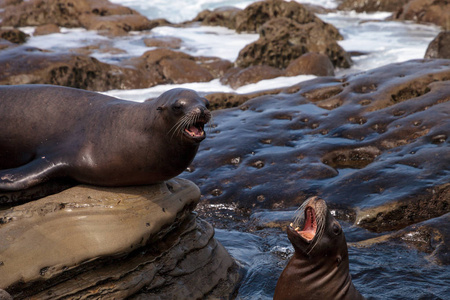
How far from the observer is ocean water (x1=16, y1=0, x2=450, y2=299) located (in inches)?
238

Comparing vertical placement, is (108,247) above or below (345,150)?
above

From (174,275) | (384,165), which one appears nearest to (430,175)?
(384,165)

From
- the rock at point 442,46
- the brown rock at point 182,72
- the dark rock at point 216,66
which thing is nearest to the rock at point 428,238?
the rock at point 442,46

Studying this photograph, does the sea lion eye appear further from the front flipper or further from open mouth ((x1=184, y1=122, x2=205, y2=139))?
the front flipper

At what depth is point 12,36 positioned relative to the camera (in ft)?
75.5

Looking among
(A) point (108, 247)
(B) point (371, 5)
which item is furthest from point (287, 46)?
(B) point (371, 5)

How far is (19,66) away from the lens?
16.2 m

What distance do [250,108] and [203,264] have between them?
6.27m

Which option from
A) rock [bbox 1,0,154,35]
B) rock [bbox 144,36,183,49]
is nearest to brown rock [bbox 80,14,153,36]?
rock [bbox 1,0,154,35]

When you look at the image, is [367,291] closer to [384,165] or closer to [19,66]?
[384,165]

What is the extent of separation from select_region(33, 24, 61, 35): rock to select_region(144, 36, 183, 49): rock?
17.8ft

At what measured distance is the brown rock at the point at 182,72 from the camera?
18.9 m

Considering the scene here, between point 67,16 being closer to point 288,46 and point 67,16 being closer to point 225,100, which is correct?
point 288,46

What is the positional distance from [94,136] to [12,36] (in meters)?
19.6
